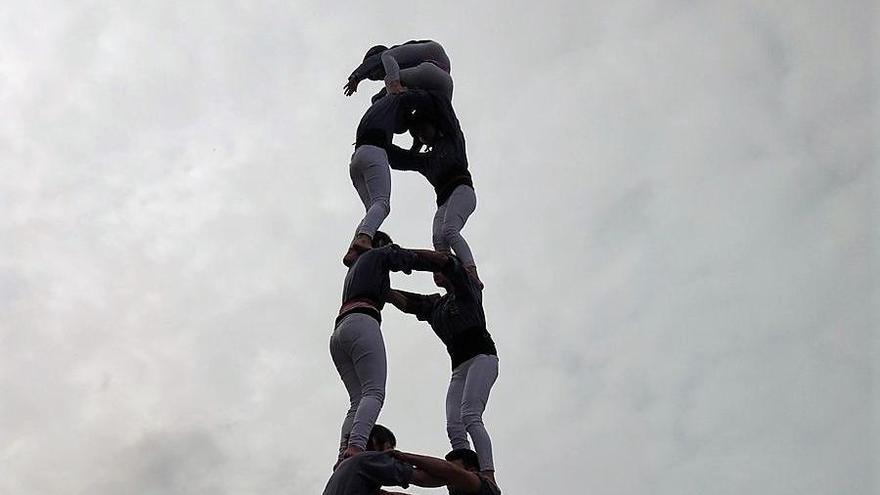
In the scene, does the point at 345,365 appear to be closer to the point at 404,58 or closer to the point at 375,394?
the point at 375,394

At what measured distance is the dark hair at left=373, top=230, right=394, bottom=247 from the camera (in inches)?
398

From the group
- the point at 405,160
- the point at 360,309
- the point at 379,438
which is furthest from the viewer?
the point at 405,160

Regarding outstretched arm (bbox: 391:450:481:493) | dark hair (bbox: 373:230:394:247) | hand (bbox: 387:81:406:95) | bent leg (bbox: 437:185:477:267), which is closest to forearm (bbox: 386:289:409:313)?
dark hair (bbox: 373:230:394:247)

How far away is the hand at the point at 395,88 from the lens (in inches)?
455

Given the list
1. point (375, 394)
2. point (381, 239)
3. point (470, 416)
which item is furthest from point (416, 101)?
point (375, 394)

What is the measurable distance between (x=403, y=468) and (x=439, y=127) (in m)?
4.78

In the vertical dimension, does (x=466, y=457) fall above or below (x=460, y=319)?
below

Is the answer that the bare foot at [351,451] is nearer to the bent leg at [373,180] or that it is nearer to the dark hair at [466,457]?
the dark hair at [466,457]

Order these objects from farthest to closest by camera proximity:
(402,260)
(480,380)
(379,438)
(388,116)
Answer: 1. (388,116)
2. (480,380)
3. (402,260)
4. (379,438)

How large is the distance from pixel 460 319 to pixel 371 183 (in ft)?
5.92

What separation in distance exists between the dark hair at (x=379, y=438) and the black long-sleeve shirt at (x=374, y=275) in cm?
112

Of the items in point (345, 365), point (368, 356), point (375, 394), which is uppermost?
point (345, 365)

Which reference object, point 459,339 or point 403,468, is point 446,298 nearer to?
point 459,339

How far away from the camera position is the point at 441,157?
1137 centimetres
